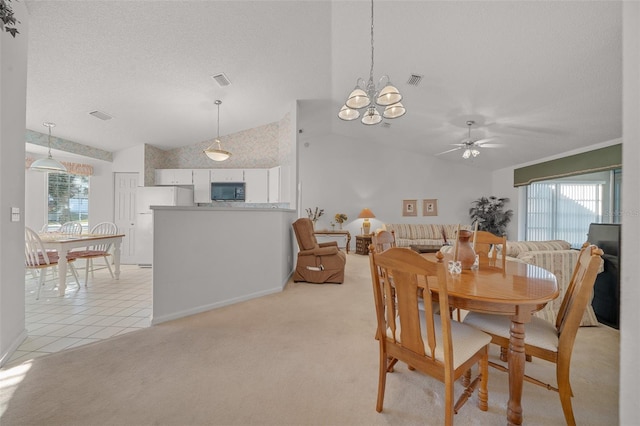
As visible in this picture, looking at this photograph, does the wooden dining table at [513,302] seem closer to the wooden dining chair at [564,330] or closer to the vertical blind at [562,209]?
the wooden dining chair at [564,330]

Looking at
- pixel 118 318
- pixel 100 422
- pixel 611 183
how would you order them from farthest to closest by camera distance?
pixel 611 183, pixel 118 318, pixel 100 422

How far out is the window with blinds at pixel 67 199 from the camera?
5219mm

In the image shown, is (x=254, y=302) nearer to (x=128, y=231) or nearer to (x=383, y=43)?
(x=383, y=43)

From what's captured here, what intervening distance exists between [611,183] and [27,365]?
8.19 metres

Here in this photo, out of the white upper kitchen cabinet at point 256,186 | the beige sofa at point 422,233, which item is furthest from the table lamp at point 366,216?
the white upper kitchen cabinet at point 256,186

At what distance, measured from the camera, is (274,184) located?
221 inches

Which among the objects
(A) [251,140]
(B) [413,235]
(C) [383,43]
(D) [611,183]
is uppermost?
(C) [383,43]

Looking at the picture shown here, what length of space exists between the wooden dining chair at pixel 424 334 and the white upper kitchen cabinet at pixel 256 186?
4.61 metres

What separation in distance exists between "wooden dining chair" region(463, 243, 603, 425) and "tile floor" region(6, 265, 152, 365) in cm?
298

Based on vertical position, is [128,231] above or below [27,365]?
above

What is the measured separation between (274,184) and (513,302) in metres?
4.86

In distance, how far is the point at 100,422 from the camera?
55.4 inches

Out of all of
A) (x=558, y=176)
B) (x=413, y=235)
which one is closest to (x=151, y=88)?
(x=413, y=235)

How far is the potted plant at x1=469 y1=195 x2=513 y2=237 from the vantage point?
22.5ft
